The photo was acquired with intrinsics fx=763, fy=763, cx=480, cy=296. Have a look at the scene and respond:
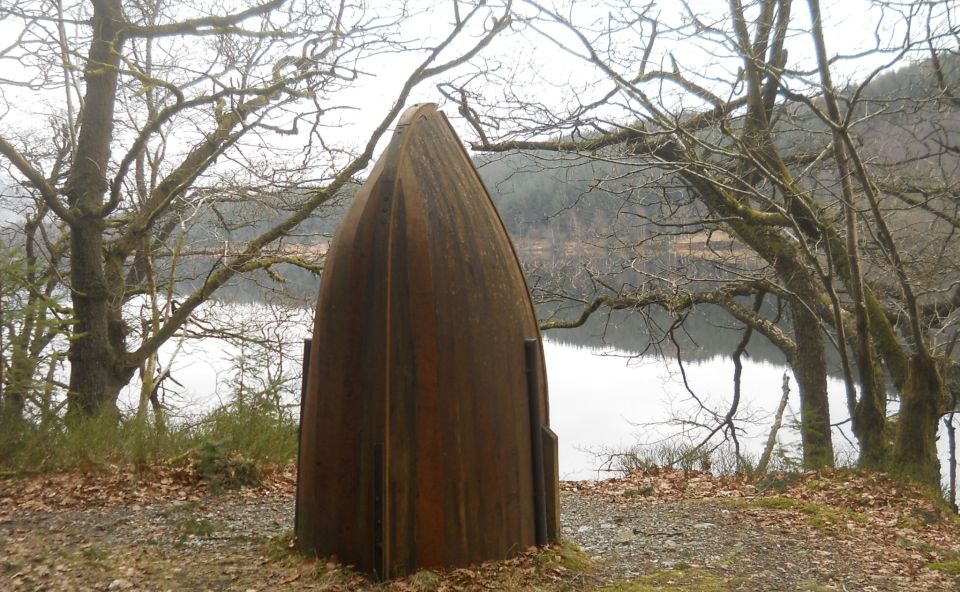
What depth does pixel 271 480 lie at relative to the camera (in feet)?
25.0

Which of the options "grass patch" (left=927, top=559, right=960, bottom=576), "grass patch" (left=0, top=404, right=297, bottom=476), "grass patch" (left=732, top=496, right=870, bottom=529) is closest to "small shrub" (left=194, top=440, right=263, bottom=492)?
"grass patch" (left=0, top=404, right=297, bottom=476)

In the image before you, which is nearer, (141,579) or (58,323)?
(141,579)

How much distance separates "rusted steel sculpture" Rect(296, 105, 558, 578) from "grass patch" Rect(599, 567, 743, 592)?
0.65 metres

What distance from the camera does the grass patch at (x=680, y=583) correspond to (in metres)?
4.34

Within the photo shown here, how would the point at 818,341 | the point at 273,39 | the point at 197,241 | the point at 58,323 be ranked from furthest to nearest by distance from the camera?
the point at 197,241 < the point at 818,341 < the point at 273,39 < the point at 58,323

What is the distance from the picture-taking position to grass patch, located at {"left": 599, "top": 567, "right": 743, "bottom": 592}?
4340 mm

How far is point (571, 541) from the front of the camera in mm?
5348

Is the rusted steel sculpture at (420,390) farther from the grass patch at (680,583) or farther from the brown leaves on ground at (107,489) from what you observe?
the brown leaves on ground at (107,489)

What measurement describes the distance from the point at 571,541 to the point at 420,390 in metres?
1.83

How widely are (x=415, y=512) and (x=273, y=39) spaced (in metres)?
8.37

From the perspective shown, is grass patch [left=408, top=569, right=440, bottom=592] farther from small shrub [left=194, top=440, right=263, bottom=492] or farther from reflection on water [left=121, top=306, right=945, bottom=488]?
reflection on water [left=121, top=306, right=945, bottom=488]

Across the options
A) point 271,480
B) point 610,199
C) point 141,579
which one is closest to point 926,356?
point 610,199

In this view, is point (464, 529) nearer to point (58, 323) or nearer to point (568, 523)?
point (568, 523)

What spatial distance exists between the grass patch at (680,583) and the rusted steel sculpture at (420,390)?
653 mm
